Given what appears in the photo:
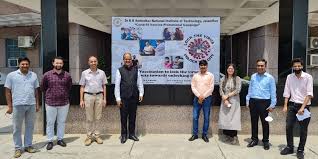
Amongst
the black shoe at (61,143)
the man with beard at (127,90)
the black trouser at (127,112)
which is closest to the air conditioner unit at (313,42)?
the man with beard at (127,90)

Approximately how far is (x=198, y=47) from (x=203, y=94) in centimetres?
155

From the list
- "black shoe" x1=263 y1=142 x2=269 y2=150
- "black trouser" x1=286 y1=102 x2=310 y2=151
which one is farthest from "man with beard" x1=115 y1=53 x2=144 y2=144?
"black trouser" x1=286 y1=102 x2=310 y2=151

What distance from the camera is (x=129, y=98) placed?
681cm

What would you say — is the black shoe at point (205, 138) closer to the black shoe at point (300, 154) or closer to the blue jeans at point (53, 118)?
the black shoe at point (300, 154)

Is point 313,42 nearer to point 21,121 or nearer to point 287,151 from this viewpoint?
point 287,151

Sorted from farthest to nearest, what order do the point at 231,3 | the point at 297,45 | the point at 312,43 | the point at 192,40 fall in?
the point at 312,43 → the point at 231,3 → the point at 192,40 → the point at 297,45

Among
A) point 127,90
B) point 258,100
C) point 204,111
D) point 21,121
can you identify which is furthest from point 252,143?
point 21,121

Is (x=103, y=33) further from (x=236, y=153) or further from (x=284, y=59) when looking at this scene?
(x=236, y=153)

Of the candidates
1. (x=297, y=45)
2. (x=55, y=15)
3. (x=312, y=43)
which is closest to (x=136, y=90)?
(x=55, y=15)

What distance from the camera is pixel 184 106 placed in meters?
7.59

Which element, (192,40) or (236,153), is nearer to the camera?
(236,153)

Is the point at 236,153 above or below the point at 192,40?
below

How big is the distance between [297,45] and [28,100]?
218 inches

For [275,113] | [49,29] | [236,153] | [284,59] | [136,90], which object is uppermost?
[49,29]
